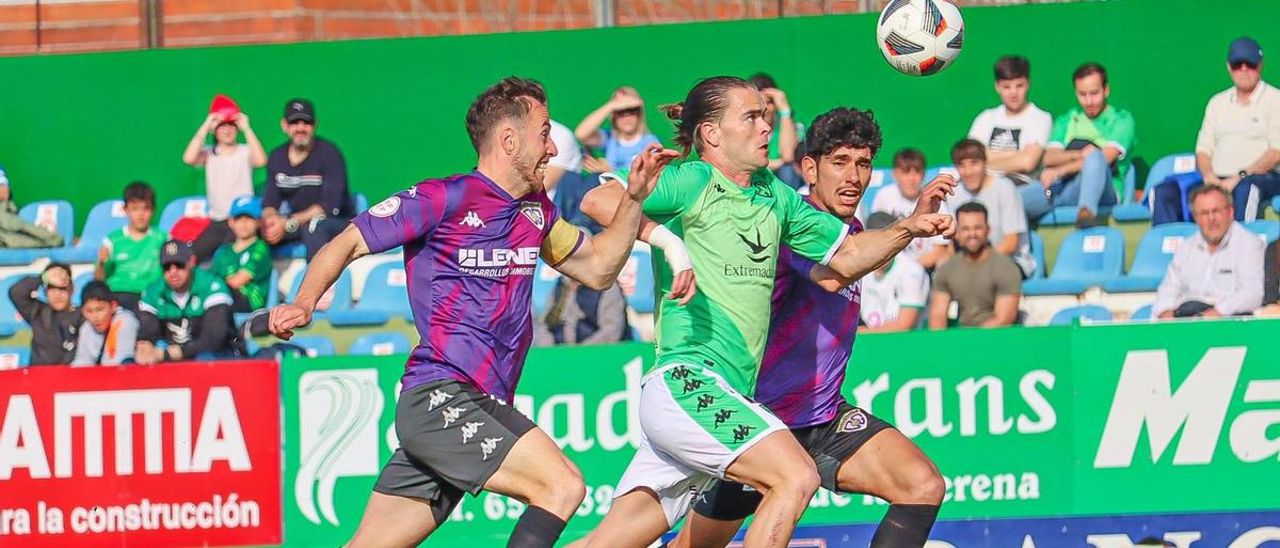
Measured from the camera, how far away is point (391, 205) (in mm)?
6480

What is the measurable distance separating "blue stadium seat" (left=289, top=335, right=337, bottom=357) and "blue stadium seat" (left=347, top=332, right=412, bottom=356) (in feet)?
0.59

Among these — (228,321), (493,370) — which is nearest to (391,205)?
(493,370)

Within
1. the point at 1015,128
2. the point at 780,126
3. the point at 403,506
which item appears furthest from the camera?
the point at 780,126

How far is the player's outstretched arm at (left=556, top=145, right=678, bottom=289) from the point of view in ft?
20.5

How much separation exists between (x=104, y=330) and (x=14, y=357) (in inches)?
32.6

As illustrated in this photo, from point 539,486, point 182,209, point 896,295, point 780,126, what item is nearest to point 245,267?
point 182,209

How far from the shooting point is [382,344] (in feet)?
39.8

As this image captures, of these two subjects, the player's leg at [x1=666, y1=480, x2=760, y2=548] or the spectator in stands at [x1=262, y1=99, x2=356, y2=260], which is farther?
the spectator in stands at [x1=262, y1=99, x2=356, y2=260]

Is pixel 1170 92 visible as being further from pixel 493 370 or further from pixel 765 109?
pixel 493 370

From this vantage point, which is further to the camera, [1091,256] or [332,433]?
[1091,256]

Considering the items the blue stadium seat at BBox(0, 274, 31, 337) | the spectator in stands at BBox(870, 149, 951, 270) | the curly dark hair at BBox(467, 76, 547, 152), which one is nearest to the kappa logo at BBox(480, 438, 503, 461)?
the curly dark hair at BBox(467, 76, 547, 152)

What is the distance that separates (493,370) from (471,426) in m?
0.26

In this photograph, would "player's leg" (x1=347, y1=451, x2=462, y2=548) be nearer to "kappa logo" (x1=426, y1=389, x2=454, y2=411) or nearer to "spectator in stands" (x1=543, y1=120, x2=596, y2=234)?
"kappa logo" (x1=426, y1=389, x2=454, y2=411)

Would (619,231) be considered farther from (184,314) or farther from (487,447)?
(184,314)
